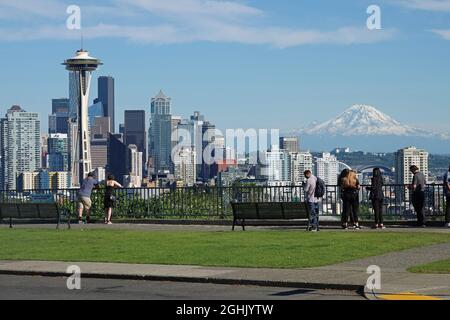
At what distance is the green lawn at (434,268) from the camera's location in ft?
63.0

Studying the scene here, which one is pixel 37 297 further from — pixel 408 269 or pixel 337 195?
pixel 337 195

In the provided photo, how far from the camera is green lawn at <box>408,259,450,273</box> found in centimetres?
1920

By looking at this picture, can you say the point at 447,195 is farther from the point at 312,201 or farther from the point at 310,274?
the point at 310,274

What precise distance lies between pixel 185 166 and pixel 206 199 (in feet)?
220

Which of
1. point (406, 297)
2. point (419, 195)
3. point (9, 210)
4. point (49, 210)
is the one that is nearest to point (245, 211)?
point (419, 195)

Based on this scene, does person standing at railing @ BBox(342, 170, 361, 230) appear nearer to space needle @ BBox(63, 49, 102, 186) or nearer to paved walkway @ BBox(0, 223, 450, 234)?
paved walkway @ BBox(0, 223, 450, 234)

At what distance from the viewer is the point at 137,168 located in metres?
170

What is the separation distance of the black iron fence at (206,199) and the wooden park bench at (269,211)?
5.55 ft

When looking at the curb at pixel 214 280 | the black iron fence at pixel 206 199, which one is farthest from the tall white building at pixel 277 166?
the curb at pixel 214 280

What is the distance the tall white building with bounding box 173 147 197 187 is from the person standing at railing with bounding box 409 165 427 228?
57.7 meters

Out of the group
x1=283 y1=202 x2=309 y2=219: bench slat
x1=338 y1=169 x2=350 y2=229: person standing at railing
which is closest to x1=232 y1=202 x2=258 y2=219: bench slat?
x1=283 y1=202 x2=309 y2=219: bench slat
